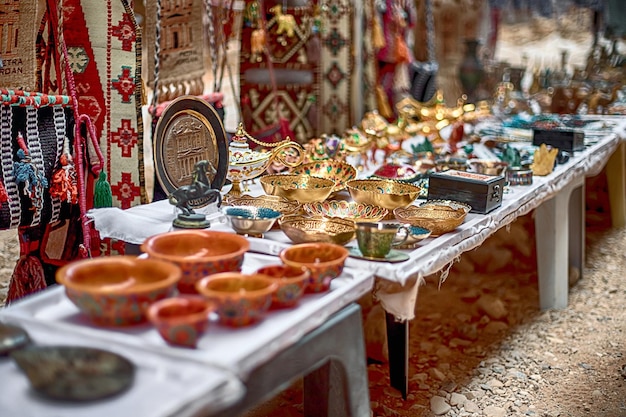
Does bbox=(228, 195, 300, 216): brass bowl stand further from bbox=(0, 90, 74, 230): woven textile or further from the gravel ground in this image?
bbox=(0, 90, 74, 230): woven textile

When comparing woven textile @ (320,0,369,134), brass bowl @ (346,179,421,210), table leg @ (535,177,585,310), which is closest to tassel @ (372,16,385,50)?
woven textile @ (320,0,369,134)

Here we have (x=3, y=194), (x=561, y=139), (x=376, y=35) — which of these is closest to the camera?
(x=3, y=194)

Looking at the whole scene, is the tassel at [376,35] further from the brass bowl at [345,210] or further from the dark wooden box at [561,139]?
the brass bowl at [345,210]

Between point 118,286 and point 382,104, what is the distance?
14.4 ft

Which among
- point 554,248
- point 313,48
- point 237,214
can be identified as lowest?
Answer: point 554,248

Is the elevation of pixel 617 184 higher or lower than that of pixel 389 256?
lower

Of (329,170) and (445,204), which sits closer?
(445,204)

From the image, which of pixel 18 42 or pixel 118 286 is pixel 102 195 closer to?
pixel 18 42

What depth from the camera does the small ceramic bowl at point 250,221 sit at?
2.28 metres

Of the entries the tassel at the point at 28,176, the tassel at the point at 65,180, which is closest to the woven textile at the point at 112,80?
the tassel at the point at 65,180

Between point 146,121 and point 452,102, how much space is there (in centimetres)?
496

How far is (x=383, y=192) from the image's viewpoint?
2666 millimetres

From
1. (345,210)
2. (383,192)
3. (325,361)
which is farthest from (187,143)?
(325,361)

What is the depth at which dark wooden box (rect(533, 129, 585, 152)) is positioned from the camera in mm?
3969
